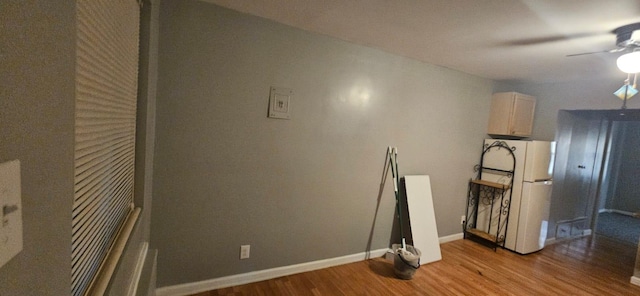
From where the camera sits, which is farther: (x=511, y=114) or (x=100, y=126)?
(x=511, y=114)

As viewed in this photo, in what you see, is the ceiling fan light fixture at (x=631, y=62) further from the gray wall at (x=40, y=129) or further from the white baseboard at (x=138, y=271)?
the white baseboard at (x=138, y=271)

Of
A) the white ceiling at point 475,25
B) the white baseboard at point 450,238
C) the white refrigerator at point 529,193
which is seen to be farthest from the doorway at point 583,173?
the white baseboard at point 450,238

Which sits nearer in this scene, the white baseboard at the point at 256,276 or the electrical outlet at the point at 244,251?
the white baseboard at the point at 256,276

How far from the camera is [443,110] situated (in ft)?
10.6

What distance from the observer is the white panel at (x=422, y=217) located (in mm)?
2900

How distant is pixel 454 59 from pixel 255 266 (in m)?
2.92

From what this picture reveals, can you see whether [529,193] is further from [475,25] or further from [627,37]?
[475,25]

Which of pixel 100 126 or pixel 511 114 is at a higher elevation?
pixel 511 114

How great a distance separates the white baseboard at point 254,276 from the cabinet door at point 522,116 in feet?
8.52

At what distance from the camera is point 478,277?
263cm

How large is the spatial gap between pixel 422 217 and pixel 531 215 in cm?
149

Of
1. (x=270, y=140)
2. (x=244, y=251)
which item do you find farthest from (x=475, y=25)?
(x=244, y=251)

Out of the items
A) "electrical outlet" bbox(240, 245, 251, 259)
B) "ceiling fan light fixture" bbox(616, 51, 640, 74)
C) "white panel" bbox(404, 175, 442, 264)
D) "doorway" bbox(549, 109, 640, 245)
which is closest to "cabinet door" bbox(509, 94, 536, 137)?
"doorway" bbox(549, 109, 640, 245)

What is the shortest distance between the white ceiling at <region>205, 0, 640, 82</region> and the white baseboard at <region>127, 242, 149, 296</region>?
1.79 meters
